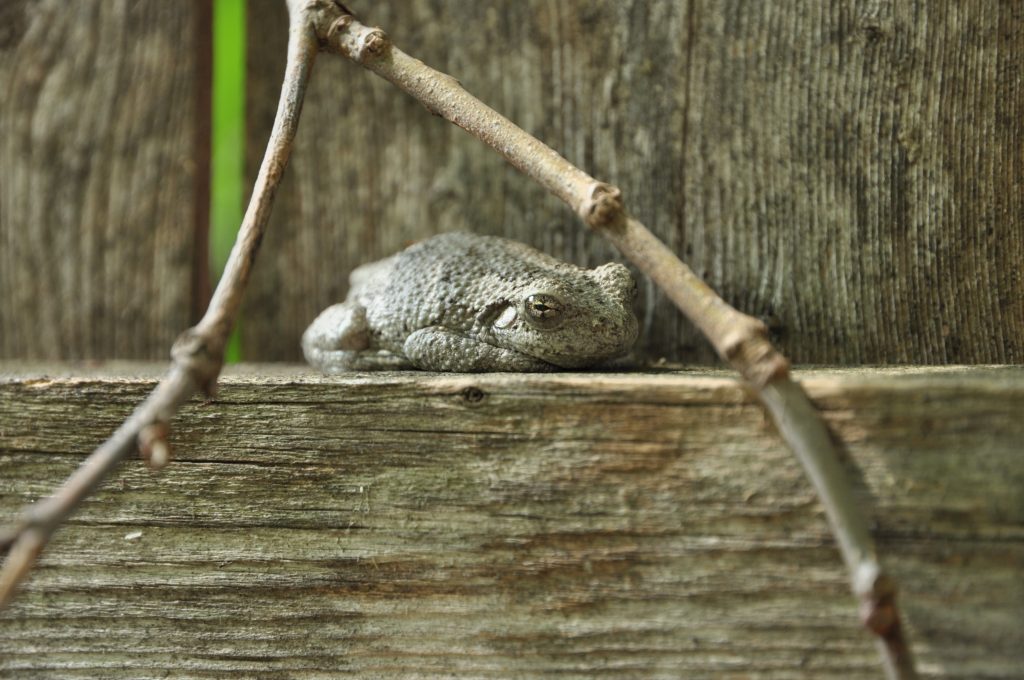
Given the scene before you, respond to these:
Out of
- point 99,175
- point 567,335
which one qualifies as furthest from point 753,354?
point 99,175

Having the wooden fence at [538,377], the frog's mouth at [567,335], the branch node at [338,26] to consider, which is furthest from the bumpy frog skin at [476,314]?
the branch node at [338,26]

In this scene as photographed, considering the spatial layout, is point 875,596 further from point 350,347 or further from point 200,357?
point 350,347

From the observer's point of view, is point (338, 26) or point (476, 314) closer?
point (338, 26)

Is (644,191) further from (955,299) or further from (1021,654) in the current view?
(1021,654)

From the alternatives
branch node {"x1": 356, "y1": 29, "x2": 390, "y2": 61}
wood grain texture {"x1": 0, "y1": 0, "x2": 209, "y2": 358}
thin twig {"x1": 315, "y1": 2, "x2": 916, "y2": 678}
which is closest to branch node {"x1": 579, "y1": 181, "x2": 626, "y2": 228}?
thin twig {"x1": 315, "y1": 2, "x2": 916, "y2": 678}

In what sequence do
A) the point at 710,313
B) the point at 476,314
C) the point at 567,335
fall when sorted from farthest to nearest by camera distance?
1. the point at 476,314
2. the point at 567,335
3. the point at 710,313

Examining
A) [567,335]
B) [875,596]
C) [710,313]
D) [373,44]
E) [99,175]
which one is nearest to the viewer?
[875,596]
